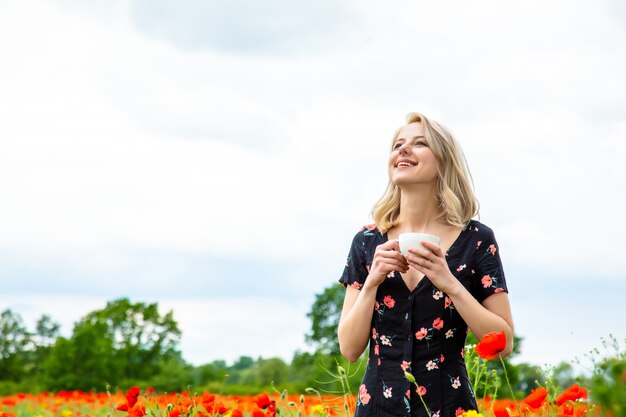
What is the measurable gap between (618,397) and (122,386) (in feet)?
56.1

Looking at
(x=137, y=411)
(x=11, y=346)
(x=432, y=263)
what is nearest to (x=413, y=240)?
(x=432, y=263)

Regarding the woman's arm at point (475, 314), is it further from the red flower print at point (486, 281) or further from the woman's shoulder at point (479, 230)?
the woman's shoulder at point (479, 230)

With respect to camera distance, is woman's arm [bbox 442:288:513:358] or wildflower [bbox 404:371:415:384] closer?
wildflower [bbox 404:371:415:384]

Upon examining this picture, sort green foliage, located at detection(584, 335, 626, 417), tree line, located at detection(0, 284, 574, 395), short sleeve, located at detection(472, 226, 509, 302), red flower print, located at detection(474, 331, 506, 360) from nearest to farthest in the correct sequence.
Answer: green foliage, located at detection(584, 335, 626, 417) → red flower print, located at detection(474, 331, 506, 360) → short sleeve, located at detection(472, 226, 509, 302) → tree line, located at detection(0, 284, 574, 395)

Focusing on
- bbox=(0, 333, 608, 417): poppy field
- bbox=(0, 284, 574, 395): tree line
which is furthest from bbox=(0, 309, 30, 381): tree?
bbox=(0, 333, 608, 417): poppy field

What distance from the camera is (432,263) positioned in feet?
9.18

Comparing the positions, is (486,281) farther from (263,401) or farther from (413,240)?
(263,401)

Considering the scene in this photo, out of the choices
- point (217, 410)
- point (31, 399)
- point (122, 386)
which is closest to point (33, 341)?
point (122, 386)

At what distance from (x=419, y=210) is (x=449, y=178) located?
0.64 ft

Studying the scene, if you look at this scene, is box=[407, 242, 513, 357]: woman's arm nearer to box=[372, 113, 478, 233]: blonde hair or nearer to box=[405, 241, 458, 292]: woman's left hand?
box=[405, 241, 458, 292]: woman's left hand

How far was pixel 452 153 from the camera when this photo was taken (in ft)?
10.6

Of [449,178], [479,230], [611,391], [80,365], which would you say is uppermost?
[80,365]

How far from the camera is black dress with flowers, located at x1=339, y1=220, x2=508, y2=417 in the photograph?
2953mm

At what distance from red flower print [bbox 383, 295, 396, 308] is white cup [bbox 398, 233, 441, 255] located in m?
0.32
